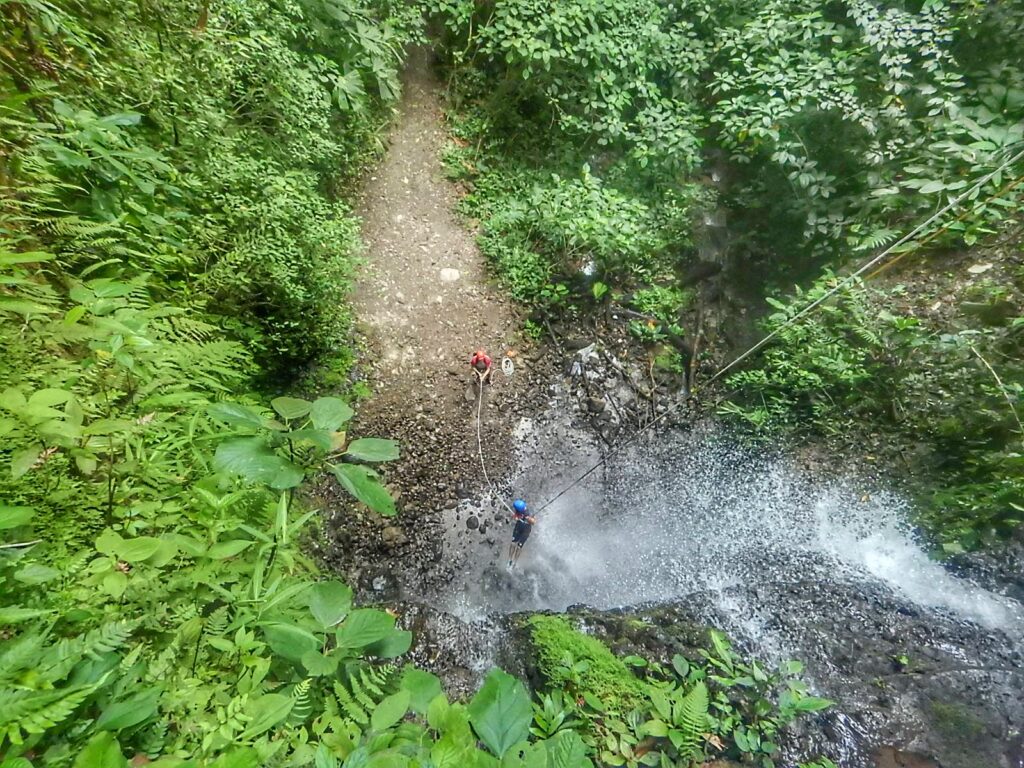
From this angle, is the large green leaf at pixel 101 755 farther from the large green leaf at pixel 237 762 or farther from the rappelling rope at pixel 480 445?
the rappelling rope at pixel 480 445

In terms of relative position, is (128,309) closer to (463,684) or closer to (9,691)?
(9,691)

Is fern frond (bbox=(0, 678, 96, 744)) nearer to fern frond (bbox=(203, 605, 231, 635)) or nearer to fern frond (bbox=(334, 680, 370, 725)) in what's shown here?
fern frond (bbox=(203, 605, 231, 635))

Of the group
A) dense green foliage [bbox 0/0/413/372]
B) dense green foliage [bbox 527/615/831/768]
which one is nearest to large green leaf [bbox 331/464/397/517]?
dense green foliage [bbox 527/615/831/768]

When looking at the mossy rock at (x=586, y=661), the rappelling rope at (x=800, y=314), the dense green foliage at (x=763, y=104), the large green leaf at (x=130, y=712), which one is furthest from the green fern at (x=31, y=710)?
the dense green foliage at (x=763, y=104)

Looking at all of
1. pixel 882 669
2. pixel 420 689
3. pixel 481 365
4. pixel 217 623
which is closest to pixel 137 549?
pixel 217 623

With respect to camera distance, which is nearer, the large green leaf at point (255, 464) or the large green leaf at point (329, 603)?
the large green leaf at point (255, 464)

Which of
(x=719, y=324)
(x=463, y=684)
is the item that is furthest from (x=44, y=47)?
(x=719, y=324)

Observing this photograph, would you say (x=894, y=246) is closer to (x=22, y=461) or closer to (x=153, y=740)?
(x=153, y=740)
